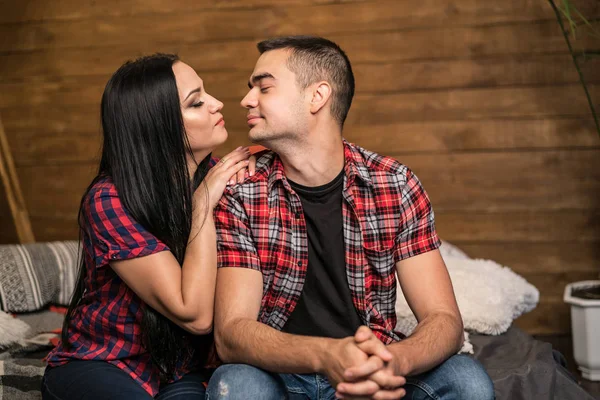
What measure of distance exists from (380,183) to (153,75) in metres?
0.61

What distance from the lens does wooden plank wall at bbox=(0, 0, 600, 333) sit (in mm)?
3012

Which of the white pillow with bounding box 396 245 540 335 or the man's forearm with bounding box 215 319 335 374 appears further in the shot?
the white pillow with bounding box 396 245 540 335

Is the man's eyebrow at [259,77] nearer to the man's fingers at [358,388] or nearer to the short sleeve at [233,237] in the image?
the short sleeve at [233,237]

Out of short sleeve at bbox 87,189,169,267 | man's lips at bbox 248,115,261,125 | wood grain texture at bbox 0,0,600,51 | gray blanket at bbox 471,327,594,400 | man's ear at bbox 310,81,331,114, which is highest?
wood grain texture at bbox 0,0,600,51

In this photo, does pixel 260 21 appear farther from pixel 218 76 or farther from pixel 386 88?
pixel 386 88

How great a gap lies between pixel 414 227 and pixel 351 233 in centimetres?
15

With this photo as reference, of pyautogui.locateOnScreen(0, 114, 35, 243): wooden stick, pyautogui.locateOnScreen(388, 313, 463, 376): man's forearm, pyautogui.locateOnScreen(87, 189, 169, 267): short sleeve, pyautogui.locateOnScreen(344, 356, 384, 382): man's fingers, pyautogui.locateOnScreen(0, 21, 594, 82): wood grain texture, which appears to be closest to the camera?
pyautogui.locateOnScreen(344, 356, 384, 382): man's fingers

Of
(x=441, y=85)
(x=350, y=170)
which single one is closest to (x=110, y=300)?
(x=350, y=170)

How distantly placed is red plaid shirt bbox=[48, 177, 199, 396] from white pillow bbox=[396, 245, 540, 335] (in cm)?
90

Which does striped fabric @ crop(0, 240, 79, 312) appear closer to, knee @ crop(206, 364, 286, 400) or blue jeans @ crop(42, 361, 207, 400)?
blue jeans @ crop(42, 361, 207, 400)

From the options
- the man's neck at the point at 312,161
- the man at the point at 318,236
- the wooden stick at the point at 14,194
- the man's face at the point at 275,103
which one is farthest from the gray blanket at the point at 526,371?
the wooden stick at the point at 14,194

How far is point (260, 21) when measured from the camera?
10.2 ft

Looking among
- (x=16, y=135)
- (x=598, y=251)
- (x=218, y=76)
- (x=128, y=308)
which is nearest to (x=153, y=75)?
(x=128, y=308)

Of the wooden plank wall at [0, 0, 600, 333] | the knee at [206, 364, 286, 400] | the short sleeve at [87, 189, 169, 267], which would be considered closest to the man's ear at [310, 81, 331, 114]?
the short sleeve at [87, 189, 169, 267]
